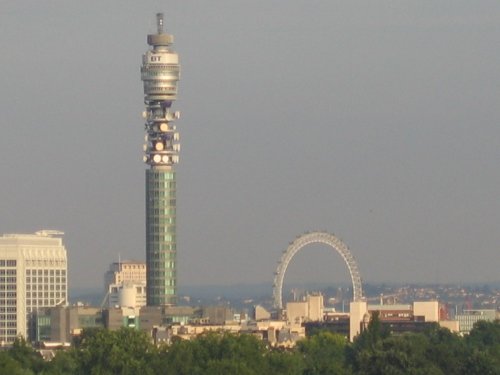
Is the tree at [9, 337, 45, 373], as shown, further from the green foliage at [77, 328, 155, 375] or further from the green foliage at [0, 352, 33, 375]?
the green foliage at [0, 352, 33, 375]

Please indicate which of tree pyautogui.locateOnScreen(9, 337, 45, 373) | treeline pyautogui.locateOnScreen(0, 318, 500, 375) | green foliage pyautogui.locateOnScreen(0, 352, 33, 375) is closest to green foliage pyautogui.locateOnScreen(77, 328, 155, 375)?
treeline pyautogui.locateOnScreen(0, 318, 500, 375)

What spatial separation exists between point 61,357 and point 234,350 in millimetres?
11681

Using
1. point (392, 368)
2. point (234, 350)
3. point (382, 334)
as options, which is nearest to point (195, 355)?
point (234, 350)

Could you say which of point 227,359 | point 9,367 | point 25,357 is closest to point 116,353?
point 227,359

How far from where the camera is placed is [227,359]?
14338 centimetres

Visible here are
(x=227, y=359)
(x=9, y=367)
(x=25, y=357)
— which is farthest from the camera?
(x=25, y=357)

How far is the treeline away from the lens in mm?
139500

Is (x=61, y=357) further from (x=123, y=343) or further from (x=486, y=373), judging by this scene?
(x=486, y=373)

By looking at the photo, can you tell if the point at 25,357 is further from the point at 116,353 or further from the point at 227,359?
the point at 227,359

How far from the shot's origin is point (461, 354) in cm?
16075

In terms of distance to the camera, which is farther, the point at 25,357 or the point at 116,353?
the point at 25,357

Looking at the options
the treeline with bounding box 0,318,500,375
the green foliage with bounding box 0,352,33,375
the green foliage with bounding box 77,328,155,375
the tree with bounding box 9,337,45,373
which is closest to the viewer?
the green foliage with bounding box 0,352,33,375

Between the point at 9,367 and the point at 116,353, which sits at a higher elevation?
the point at 116,353

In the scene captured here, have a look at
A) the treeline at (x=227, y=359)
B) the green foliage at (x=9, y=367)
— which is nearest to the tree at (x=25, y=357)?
the treeline at (x=227, y=359)
